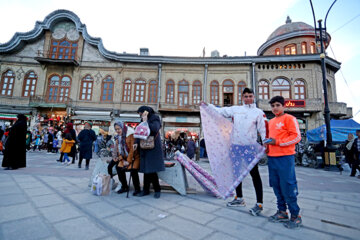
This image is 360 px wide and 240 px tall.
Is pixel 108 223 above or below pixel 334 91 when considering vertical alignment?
below

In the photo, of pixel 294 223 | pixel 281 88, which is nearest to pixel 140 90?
pixel 281 88

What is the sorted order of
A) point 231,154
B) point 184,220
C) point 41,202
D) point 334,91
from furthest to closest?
point 334,91 < point 231,154 < point 41,202 < point 184,220

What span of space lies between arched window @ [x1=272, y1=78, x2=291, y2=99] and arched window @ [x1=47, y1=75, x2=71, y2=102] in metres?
20.0

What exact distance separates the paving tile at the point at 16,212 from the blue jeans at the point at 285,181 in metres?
3.25

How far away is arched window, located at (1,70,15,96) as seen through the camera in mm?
16688

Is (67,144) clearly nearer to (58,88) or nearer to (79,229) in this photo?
(79,229)

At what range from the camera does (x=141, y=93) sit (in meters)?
17.2

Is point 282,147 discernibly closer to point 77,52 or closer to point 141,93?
point 141,93

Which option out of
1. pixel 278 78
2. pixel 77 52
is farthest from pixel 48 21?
pixel 278 78

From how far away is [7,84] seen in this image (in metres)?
16.8

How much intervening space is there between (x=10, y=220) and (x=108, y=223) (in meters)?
1.14

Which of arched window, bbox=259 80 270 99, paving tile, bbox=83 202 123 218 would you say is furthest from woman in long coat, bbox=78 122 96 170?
arched window, bbox=259 80 270 99

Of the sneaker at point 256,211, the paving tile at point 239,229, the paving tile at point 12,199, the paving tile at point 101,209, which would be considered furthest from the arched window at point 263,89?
the paving tile at point 12,199

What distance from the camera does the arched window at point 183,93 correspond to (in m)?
17.2
